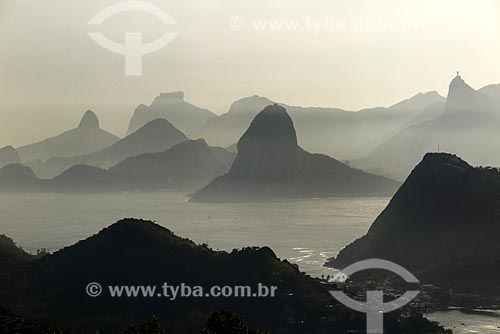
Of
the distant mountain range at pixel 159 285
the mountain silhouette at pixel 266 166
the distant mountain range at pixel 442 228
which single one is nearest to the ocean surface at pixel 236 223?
the mountain silhouette at pixel 266 166

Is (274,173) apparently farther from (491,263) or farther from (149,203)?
(491,263)

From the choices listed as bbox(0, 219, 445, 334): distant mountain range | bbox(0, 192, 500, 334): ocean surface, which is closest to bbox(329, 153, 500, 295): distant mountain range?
bbox(0, 192, 500, 334): ocean surface

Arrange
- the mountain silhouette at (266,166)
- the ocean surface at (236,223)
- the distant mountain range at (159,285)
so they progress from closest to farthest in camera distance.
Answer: the distant mountain range at (159,285)
the ocean surface at (236,223)
the mountain silhouette at (266,166)

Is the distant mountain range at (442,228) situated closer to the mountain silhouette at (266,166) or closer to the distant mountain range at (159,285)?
the distant mountain range at (159,285)

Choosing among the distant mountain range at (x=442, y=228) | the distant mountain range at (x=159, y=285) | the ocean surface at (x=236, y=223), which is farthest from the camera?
the ocean surface at (x=236, y=223)

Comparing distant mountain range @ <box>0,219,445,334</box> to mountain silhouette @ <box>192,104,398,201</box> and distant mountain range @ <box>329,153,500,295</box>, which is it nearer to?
distant mountain range @ <box>329,153,500,295</box>

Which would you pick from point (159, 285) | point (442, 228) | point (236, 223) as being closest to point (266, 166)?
point (236, 223)
